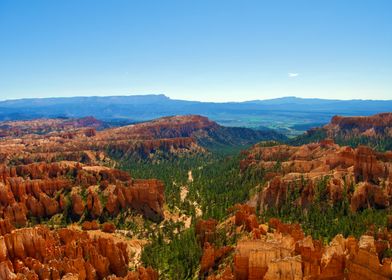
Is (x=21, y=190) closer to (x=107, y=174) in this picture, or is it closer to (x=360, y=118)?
(x=107, y=174)

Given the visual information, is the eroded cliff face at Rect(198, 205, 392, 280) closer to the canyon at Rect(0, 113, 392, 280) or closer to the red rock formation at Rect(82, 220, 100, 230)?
the canyon at Rect(0, 113, 392, 280)

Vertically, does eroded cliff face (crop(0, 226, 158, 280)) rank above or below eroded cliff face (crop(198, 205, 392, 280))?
below

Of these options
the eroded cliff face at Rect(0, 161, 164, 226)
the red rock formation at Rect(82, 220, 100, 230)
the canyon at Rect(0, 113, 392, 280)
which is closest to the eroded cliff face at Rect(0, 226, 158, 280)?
the canyon at Rect(0, 113, 392, 280)

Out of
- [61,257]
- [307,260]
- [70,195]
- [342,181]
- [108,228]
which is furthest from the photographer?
[70,195]

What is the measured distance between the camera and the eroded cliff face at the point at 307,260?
31312 millimetres

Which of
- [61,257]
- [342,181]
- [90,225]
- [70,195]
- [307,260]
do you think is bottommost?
[90,225]

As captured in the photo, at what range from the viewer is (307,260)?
34.7 metres

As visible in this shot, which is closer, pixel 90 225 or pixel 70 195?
pixel 90 225

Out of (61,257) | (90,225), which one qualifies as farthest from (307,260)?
(90,225)

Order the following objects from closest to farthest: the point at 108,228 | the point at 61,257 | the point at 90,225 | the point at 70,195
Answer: the point at 61,257 → the point at 108,228 → the point at 90,225 → the point at 70,195

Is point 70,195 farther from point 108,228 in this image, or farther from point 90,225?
point 108,228

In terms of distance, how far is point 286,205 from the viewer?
6725 centimetres

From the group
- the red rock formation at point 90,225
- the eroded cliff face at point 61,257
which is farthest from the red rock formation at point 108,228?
the eroded cliff face at point 61,257

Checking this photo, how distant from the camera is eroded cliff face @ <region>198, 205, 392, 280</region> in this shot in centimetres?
3131
